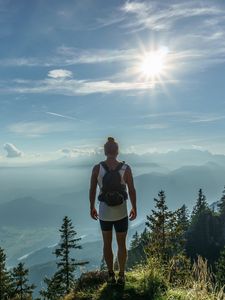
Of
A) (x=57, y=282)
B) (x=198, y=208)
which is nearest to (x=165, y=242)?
(x=57, y=282)

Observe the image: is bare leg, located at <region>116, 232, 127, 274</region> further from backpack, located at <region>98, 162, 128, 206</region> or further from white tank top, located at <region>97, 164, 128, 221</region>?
backpack, located at <region>98, 162, 128, 206</region>

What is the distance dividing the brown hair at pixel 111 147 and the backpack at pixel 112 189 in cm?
42

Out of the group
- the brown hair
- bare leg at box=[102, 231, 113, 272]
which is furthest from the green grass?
the brown hair

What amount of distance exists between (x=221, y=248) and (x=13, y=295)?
55.4m

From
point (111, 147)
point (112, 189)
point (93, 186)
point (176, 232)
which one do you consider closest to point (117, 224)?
point (112, 189)

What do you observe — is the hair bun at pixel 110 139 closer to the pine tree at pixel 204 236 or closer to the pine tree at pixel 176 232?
the pine tree at pixel 176 232

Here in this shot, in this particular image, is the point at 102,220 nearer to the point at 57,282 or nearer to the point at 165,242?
the point at 165,242

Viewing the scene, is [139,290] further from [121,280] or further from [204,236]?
[204,236]

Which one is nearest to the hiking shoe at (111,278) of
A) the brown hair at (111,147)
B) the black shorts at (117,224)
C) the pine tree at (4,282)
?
the black shorts at (117,224)

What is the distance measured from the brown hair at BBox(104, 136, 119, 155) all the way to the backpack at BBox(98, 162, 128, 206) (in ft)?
1.38

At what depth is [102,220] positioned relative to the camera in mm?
9938

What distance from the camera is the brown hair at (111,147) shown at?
993 cm

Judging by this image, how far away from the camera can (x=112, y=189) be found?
9.72 m

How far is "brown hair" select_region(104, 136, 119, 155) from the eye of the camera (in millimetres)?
9930
